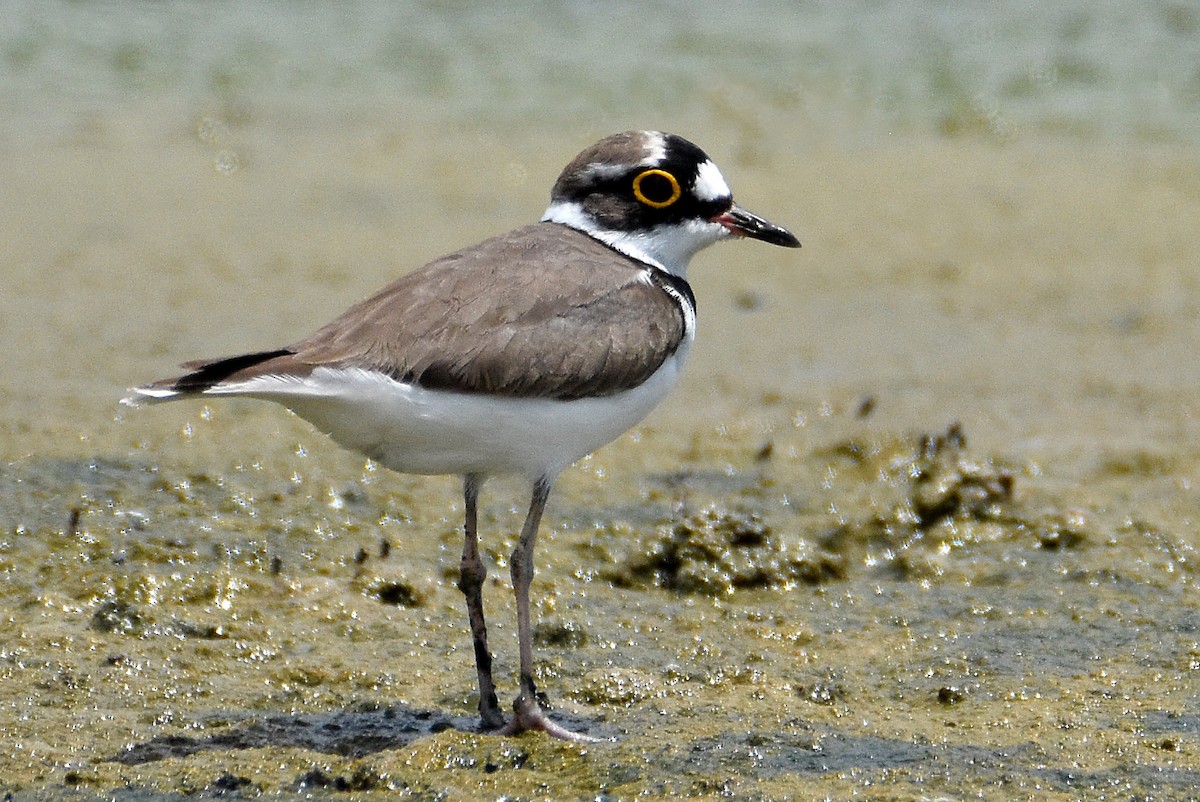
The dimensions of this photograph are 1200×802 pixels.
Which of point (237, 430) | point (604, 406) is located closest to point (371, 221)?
point (237, 430)

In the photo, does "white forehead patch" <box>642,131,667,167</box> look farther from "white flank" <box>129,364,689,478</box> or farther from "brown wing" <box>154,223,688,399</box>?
"white flank" <box>129,364,689,478</box>

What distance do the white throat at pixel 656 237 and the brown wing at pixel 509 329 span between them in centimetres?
15

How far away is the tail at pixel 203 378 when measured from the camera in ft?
13.6

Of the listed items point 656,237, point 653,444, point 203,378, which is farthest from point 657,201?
point 653,444

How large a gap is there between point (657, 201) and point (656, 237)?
0.38 ft

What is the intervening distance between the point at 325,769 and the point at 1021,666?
2.33m

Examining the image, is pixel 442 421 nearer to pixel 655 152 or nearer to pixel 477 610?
pixel 477 610

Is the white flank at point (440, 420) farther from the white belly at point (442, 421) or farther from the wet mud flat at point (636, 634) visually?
the wet mud flat at point (636, 634)

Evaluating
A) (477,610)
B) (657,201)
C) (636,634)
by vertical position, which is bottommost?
(636,634)

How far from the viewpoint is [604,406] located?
14.9ft

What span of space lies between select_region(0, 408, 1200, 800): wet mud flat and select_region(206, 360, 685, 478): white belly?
80 centimetres

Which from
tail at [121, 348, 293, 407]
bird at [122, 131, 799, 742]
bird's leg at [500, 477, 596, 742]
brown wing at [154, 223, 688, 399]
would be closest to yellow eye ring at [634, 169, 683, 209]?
bird at [122, 131, 799, 742]

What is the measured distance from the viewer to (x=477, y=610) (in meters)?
4.78

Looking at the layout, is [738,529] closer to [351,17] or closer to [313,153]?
[313,153]
